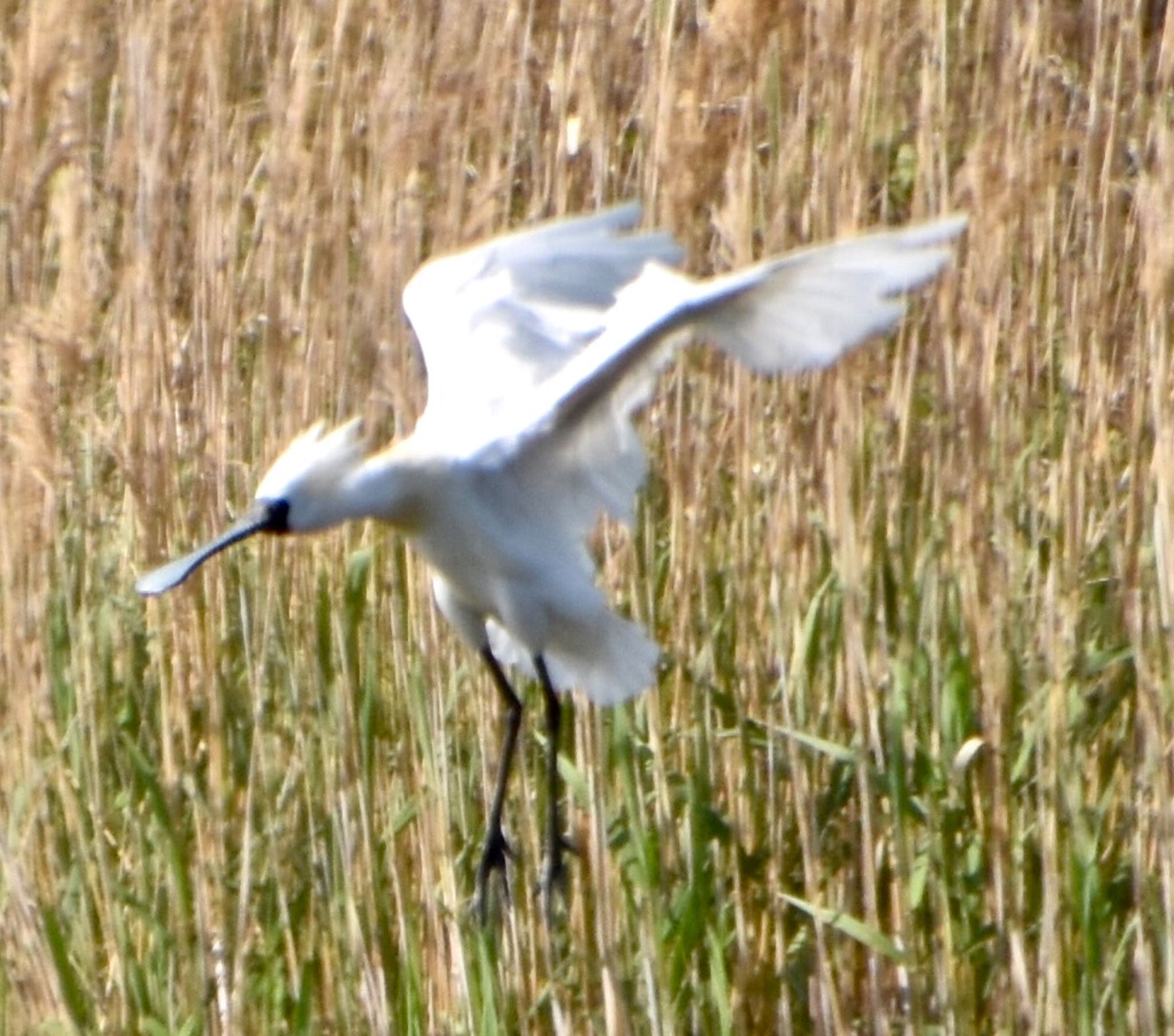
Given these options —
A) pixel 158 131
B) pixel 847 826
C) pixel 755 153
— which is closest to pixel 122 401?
pixel 158 131

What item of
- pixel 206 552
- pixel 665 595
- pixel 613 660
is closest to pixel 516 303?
pixel 665 595

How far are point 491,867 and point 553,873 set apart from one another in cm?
8

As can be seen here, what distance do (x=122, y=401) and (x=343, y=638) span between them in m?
0.41

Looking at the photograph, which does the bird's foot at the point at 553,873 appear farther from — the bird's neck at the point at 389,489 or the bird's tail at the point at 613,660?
the bird's neck at the point at 389,489

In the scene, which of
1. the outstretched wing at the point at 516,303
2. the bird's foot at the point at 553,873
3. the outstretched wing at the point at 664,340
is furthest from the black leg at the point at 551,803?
the outstretched wing at the point at 516,303

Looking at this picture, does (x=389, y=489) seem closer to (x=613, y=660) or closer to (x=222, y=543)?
(x=222, y=543)

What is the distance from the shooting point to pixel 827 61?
262 centimetres

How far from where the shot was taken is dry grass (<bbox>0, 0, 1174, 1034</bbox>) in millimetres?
2549

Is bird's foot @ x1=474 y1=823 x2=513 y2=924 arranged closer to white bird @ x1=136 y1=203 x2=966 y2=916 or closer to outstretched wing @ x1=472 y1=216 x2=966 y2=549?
white bird @ x1=136 y1=203 x2=966 y2=916

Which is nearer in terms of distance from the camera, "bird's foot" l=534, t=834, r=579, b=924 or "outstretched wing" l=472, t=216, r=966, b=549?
"outstretched wing" l=472, t=216, r=966, b=549

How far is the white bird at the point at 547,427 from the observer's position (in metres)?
2.29

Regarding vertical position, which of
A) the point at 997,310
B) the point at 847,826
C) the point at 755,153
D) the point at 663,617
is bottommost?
the point at 847,826

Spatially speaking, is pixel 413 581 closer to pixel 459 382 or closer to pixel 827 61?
pixel 459 382

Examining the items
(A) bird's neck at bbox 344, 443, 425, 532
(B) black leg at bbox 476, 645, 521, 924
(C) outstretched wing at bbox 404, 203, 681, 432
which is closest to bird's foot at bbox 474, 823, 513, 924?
(B) black leg at bbox 476, 645, 521, 924
